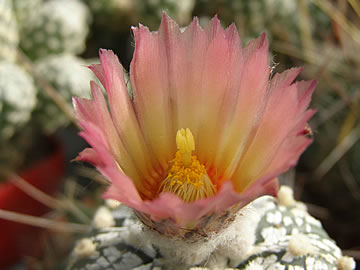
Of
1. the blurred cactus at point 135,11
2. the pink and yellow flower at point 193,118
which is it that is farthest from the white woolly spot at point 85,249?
the blurred cactus at point 135,11

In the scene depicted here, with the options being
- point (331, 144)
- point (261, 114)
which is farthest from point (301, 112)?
point (331, 144)

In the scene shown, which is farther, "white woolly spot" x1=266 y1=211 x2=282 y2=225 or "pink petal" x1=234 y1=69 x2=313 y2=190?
"white woolly spot" x1=266 y1=211 x2=282 y2=225

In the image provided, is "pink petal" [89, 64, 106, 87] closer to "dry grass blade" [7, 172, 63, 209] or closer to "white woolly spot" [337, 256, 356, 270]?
"white woolly spot" [337, 256, 356, 270]

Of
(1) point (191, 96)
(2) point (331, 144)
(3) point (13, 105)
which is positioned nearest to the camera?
(1) point (191, 96)

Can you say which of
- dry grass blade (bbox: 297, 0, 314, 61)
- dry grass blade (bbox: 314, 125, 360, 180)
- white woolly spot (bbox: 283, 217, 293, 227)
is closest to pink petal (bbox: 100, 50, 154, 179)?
white woolly spot (bbox: 283, 217, 293, 227)

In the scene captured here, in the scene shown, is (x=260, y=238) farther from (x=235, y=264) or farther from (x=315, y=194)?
(x=315, y=194)

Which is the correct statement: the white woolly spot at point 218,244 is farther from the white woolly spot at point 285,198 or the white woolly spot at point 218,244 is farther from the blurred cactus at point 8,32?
the blurred cactus at point 8,32

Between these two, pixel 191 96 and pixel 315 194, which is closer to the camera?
pixel 191 96

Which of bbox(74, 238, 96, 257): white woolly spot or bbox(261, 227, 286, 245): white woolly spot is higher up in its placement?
bbox(261, 227, 286, 245): white woolly spot
